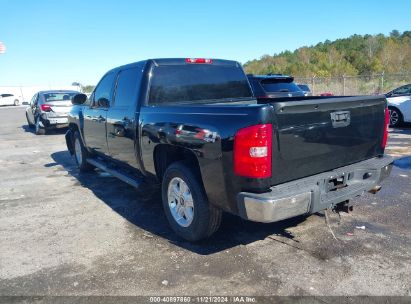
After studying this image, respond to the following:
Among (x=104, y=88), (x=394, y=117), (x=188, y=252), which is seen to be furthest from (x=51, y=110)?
(x=394, y=117)

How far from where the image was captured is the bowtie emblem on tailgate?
133 inches

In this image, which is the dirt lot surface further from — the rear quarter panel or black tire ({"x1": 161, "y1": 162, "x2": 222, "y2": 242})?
the rear quarter panel

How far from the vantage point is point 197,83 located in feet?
15.7

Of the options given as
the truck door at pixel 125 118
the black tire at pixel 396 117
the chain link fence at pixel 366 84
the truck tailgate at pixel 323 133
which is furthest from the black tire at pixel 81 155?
the chain link fence at pixel 366 84

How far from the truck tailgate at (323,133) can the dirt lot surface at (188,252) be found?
86cm

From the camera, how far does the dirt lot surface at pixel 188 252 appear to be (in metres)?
3.11

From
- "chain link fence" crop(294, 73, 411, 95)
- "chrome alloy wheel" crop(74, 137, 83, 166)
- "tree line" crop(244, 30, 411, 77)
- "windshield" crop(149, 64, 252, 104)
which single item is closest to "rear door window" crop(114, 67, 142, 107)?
"windshield" crop(149, 64, 252, 104)

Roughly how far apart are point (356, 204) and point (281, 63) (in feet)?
244

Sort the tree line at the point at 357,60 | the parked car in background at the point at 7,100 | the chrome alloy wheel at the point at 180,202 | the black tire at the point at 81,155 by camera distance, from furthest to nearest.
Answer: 1. the tree line at the point at 357,60
2. the parked car in background at the point at 7,100
3. the black tire at the point at 81,155
4. the chrome alloy wheel at the point at 180,202

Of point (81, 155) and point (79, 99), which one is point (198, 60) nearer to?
point (79, 99)

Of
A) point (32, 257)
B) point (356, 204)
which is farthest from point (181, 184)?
point (356, 204)

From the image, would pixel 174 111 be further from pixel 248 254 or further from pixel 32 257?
pixel 32 257

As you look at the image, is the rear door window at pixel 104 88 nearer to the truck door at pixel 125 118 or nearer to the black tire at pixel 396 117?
the truck door at pixel 125 118

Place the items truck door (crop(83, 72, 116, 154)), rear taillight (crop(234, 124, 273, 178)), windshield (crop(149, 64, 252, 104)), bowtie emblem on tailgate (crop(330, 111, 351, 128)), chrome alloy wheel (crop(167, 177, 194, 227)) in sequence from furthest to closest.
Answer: truck door (crop(83, 72, 116, 154)), windshield (crop(149, 64, 252, 104)), chrome alloy wheel (crop(167, 177, 194, 227)), bowtie emblem on tailgate (crop(330, 111, 351, 128)), rear taillight (crop(234, 124, 273, 178))
